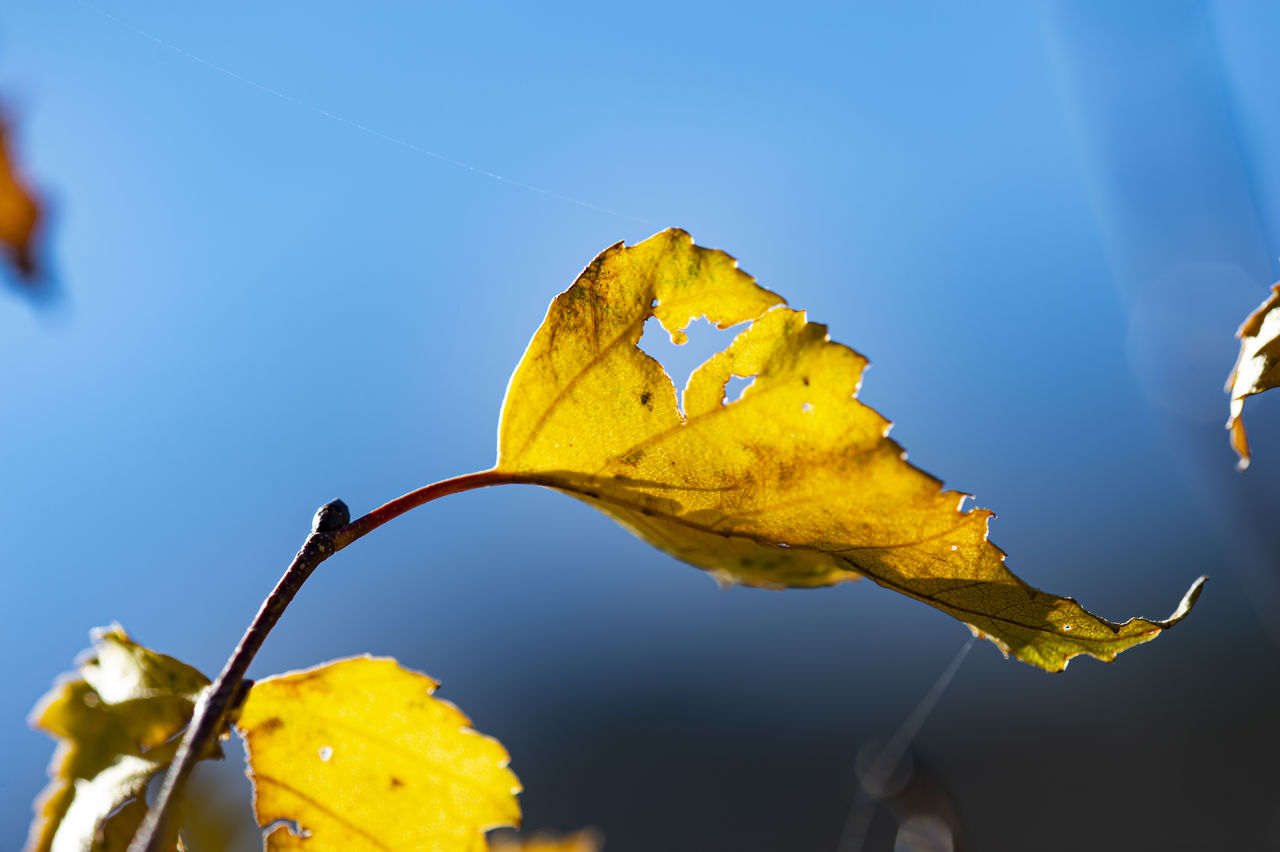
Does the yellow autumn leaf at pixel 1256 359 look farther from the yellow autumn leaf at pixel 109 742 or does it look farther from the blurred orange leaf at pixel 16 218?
the blurred orange leaf at pixel 16 218

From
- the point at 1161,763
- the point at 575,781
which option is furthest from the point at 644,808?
the point at 1161,763

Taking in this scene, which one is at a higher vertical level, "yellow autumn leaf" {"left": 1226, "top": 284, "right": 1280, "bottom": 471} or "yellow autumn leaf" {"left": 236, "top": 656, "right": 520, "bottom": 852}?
"yellow autumn leaf" {"left": 1226, "top": 284, "right": 1280, "bottom": 471}

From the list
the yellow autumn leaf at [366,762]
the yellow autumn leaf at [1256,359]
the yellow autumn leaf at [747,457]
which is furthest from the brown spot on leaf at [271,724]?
the yellow autumn leaf at [1256,359]

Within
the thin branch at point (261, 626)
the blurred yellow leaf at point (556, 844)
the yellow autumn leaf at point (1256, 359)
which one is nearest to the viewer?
the thin branch at point (261, 626)

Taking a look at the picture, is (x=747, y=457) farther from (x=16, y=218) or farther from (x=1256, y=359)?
(x=16, y=218)

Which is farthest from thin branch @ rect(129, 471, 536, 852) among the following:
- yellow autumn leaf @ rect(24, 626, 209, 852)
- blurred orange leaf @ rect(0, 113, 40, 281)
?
blurred orange leaf @ rect(0, 113, 40, 281)

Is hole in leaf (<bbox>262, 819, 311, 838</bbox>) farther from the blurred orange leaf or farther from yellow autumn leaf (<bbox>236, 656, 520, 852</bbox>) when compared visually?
the blurred orange leaf

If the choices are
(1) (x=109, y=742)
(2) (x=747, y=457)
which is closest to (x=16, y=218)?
(1) (x=109, y=742)
